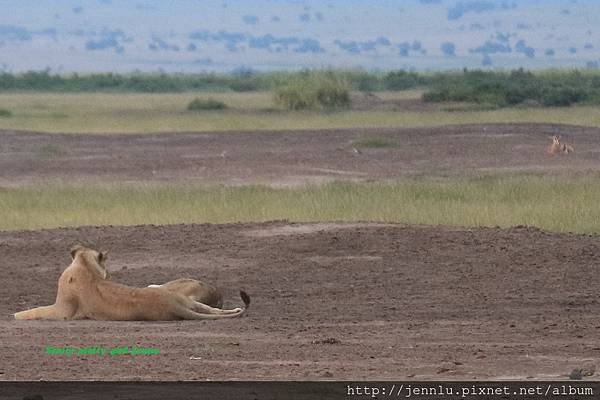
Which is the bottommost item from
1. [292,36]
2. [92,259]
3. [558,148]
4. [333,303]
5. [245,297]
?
[292,36]

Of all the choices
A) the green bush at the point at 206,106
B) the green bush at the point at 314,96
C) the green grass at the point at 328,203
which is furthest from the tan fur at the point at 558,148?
the green bush at the point at 206,106

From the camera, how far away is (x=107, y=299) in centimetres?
1095

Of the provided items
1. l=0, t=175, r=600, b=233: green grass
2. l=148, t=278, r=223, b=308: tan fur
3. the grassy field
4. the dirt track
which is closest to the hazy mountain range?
the grassy field

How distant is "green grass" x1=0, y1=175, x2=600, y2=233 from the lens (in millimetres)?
18219

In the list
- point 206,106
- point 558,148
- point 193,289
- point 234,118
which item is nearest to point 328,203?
point 193,289

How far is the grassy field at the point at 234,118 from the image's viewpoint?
1606 inches

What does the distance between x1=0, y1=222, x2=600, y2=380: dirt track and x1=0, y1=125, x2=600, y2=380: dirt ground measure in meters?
0.02

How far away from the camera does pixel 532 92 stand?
167 ft

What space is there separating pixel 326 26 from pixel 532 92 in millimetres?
122334

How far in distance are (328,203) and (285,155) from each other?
29.3 feet

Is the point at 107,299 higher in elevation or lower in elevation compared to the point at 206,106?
higher

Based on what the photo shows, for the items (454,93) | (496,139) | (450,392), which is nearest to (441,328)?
(450,392)

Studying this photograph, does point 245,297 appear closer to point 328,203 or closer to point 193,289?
point 193,289

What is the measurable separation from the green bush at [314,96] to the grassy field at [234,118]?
0.53 metres
